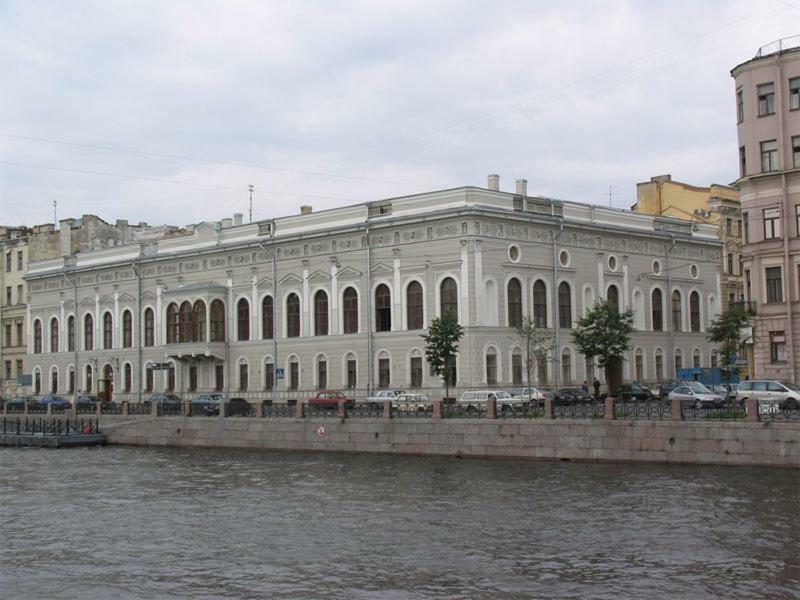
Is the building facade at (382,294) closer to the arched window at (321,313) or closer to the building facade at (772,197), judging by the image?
the arched window at (321,313)

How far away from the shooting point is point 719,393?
43406mm

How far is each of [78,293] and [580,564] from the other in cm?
5840

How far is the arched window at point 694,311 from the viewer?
64.1 meters

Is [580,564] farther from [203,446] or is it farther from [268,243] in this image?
[268,243]

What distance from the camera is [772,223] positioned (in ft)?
141

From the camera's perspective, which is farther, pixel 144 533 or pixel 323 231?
pixel 323 231

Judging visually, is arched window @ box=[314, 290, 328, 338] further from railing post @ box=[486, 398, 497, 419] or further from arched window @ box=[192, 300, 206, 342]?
railing post @ box=[486, 398, 497, 419]

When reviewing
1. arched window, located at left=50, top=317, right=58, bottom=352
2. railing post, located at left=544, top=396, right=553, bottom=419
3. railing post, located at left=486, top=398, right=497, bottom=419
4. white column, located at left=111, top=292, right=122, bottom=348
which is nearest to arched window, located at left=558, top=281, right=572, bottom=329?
railing post, located at left=486, top=398, right=497, bottom=419

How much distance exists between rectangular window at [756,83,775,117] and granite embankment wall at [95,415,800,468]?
51.0 feet

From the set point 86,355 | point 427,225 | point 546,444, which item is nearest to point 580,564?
point 546,444

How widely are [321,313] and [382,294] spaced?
439cm

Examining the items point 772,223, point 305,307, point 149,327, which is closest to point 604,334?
point 772,223

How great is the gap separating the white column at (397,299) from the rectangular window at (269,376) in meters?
8.99

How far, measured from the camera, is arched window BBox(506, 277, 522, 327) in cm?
5366
